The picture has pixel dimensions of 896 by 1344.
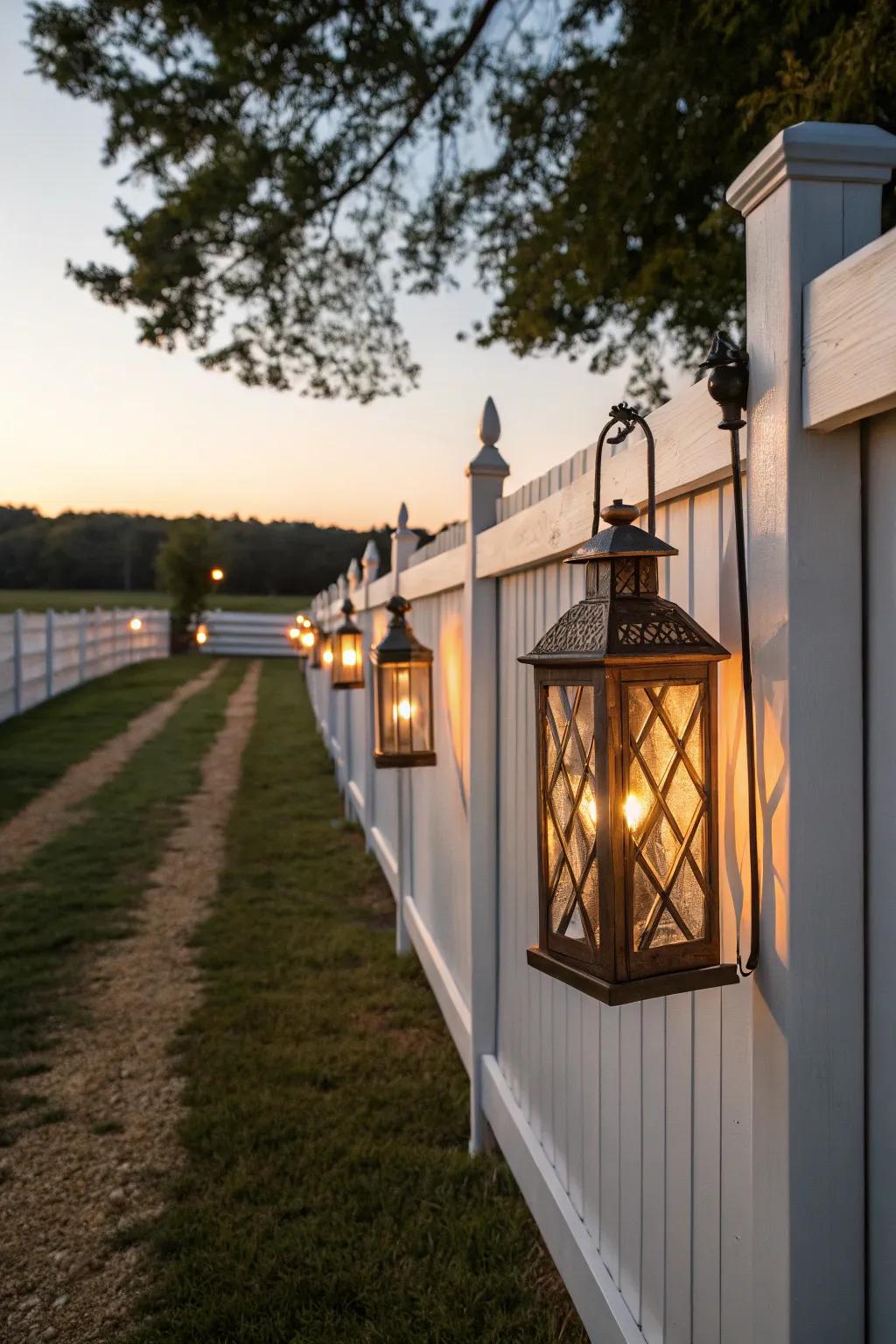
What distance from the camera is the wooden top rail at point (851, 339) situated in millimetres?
1145

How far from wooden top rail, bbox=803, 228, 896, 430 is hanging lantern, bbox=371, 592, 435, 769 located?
10.7 ft

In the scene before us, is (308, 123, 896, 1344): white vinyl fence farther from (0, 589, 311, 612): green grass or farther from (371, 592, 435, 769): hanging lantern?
(0, 589, 311, 612): green grass

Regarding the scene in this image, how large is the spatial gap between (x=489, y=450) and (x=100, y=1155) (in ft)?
10.1

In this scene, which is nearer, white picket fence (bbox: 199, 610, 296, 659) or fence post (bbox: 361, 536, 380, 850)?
fence post (bbox: 361, 536, 380, 850)

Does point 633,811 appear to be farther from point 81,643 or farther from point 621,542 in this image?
point 81,643

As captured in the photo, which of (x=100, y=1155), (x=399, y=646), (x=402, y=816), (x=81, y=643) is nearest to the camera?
(x=100, y=1155)

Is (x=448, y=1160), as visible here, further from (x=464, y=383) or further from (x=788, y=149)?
(x=464, y=383)

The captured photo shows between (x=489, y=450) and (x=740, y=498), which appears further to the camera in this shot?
(x=489, y=450)

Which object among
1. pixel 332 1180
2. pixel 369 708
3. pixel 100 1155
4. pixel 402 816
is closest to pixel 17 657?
pixel 369 708

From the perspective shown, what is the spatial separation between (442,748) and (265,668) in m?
30.6

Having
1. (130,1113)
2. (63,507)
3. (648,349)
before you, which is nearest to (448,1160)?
(130,1113)

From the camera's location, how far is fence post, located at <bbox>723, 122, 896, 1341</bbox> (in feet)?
4.34

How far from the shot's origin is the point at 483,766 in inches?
140

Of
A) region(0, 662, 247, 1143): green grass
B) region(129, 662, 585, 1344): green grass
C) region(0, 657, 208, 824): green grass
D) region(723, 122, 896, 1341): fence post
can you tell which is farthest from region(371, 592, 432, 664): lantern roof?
region(0, 657, 208, 824): green grass
